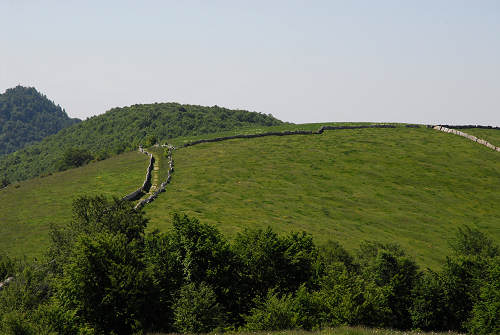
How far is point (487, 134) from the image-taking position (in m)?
137

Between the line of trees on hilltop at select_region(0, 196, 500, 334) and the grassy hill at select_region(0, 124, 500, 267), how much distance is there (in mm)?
17789

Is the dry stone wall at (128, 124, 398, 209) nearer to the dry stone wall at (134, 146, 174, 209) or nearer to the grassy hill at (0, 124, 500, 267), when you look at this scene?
the dry stone wall at (134, 146, 174, 209)

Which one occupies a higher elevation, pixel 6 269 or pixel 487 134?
pixel 487 134

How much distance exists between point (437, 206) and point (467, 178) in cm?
2033

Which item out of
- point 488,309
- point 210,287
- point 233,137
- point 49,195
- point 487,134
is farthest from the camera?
point 487,134

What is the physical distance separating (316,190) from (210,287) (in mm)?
55471

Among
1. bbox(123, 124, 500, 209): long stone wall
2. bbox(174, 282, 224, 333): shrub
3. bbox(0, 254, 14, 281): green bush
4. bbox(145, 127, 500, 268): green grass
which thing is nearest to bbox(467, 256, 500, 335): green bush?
bbox(145, 127, 500, 268): green grass

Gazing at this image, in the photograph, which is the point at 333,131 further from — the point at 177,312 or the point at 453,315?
the point at 177,312

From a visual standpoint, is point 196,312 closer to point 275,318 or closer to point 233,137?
point 275,318

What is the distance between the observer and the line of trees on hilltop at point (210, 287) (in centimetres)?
3366

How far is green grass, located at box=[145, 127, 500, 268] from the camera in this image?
71.8m

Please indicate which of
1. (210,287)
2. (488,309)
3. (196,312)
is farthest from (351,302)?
(488,309)

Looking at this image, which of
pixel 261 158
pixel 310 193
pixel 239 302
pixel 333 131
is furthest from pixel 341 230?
pixel 333 131

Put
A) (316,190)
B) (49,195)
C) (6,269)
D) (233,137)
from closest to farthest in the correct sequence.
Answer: (6,269) < (49,195) < (316,190) < (233,137)
